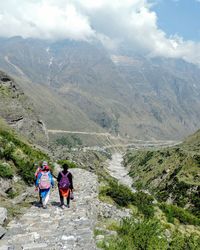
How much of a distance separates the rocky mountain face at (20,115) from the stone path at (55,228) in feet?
150

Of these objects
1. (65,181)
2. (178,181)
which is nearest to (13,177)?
(65,181)

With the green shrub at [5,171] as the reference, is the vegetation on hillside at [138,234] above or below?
below

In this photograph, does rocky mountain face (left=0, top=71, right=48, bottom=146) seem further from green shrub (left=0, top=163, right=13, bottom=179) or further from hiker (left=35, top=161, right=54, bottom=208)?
hiker (left=35, top=161, right=54, bottom=208)

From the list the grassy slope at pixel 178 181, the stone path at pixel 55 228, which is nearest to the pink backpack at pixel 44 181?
the stone path at pixel 55 228

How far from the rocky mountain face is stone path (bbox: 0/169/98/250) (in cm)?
4587

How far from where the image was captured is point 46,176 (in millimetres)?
23250

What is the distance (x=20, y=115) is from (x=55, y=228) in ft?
177

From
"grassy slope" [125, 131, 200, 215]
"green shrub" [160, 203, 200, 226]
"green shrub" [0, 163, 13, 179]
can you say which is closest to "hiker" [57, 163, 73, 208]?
"green shrub" [0, 163, 13, 179]

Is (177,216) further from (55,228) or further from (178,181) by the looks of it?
(178,181)

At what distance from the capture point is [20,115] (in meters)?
71.0

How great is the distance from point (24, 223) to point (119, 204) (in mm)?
11684

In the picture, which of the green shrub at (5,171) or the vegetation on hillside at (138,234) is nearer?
the vegetation on hillside at (138,234)

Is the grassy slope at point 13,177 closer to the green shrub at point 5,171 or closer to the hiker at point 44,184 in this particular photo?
the green shrub at point 5,171

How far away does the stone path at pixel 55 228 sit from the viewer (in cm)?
1630
